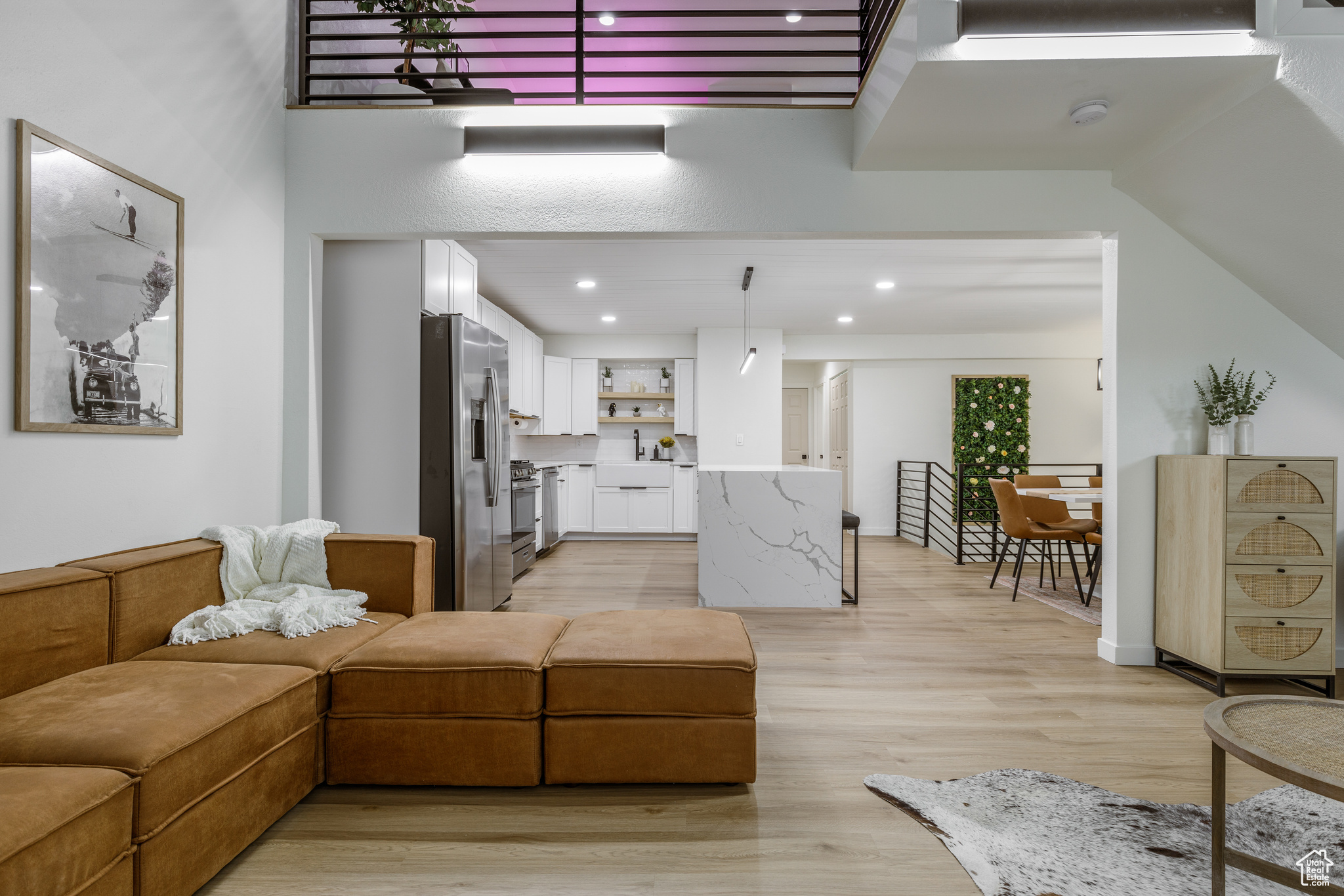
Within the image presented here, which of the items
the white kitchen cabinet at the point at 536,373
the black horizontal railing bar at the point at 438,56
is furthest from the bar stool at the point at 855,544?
the white kitchen cabinet at the point at 536,373

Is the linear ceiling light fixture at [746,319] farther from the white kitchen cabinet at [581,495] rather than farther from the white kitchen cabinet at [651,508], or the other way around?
the white kitchen cabinet at [581,495]

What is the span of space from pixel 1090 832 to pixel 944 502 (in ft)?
22.8

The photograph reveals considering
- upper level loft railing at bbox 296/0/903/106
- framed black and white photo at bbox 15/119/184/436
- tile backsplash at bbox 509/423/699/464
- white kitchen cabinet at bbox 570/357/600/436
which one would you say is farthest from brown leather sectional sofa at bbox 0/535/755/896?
tile backsplash at bbox 509/423/699/464

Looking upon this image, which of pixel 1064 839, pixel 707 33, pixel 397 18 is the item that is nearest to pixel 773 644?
pixel 1064 839

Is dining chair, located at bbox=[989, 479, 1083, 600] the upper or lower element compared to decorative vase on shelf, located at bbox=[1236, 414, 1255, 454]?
lower

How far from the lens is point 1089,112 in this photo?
2801 mm

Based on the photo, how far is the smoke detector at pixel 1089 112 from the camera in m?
2.77

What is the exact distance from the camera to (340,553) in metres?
2.77

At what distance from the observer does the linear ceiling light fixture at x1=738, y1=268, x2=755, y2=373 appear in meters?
5.75

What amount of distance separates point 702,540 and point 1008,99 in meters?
2.95

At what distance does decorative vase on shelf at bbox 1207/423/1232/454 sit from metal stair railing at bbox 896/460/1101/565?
162 inches

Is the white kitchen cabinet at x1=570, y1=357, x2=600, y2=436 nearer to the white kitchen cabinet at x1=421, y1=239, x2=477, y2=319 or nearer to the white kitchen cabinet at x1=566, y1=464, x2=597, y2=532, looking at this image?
the white kitchen cabinet at x1=566, y1=464, x2=597, y2=532

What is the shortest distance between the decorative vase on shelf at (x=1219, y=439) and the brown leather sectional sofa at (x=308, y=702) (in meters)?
2.52

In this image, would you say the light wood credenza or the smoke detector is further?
the light wood credenza
